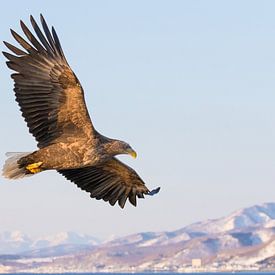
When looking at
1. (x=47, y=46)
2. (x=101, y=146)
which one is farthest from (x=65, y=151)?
(x=47, y=46)

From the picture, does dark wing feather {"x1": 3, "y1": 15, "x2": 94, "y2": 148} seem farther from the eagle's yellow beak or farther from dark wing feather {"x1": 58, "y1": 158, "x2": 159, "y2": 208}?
dark wing feather {"x1": 58, "y1": 158, "x2": 159, "y2": 208}

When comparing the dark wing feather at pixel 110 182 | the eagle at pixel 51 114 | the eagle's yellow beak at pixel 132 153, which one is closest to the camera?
the eagle at pixel 51 114

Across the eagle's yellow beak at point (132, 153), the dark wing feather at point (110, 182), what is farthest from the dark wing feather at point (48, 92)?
the dark wing feather at point (110, 182)

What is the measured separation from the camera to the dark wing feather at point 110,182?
21.2 m

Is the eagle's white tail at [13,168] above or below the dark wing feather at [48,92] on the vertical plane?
below

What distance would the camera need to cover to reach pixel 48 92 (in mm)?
19109

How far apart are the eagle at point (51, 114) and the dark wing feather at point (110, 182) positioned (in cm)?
173

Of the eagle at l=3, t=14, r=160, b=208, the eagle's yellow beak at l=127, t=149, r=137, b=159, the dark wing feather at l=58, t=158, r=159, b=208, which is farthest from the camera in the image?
Result: the dark wing feather at l=58, t=158, r=159, b=208

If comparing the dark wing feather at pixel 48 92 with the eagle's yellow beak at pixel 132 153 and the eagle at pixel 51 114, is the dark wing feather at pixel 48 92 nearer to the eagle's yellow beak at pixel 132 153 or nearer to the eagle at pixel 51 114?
the eagle at pixel 51 114

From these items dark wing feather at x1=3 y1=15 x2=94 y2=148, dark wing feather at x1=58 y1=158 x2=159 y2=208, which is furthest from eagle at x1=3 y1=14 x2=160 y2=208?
dark wing feather at x1=58 y1=158 x2=159 y2=208

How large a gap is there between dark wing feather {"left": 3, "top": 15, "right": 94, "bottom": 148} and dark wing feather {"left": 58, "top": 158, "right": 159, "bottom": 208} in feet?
6.75

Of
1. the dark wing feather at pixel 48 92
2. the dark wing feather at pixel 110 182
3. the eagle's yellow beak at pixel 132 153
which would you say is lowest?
the dark wing feather at pixel 110 182

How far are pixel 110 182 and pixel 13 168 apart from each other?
9.46 ft

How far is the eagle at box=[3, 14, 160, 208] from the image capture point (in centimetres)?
1867
